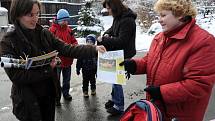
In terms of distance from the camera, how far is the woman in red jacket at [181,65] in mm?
2865

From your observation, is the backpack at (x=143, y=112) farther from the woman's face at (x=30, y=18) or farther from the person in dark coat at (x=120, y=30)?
the person in dark coat at (x=120, y=30)

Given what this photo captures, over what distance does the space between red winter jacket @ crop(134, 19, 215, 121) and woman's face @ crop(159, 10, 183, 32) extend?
0.05 m

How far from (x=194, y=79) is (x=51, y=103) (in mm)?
1533

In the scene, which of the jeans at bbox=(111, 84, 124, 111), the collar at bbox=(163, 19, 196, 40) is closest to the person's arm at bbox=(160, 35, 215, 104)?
the collar at bbox=(163, 19, 196, 40)

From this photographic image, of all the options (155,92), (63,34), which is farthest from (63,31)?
(155,92)

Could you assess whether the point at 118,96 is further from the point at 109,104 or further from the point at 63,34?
the point at 63,34

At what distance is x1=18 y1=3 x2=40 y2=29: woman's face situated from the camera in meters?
3.37

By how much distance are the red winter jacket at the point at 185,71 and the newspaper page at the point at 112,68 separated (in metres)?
0.51

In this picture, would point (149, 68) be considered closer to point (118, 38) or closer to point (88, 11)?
point (118, 38)

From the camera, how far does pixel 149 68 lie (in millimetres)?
3279

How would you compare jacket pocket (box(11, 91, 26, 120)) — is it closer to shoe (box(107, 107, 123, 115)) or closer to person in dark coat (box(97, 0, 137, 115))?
person in dark coat (box(97, 0, 137, 115))

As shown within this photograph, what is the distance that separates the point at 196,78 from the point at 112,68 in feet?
3.59

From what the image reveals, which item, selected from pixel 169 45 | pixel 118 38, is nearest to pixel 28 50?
pixel 169 45

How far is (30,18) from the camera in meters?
3.38
